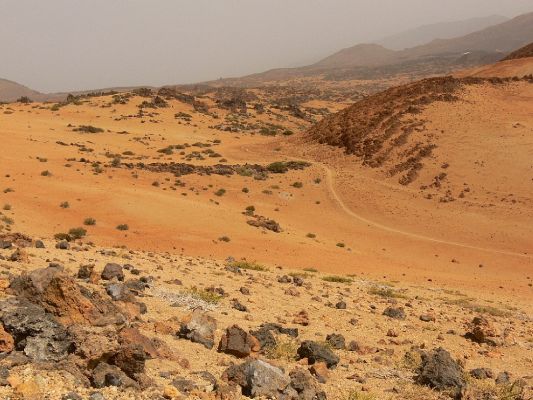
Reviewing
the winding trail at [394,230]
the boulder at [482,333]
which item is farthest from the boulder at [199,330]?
the winding trail at [394,230]

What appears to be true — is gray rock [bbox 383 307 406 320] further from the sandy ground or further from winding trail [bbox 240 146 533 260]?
winding trail [bbox 240 146 533 260]

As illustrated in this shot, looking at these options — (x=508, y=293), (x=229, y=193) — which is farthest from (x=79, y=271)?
(x=229, y=193)

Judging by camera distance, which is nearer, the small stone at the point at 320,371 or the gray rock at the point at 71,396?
the gray rock at the point at 71,396

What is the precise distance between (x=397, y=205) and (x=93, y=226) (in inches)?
712

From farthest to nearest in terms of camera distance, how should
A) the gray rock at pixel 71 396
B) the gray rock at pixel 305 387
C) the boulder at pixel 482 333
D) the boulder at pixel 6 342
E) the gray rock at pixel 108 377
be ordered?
the boulder at pixel 482 333, the gray rock at pixel 305 387, the boulder at pixel 6 342, the gray rock at pixel 108 377, the gray rock at pixel 71 396

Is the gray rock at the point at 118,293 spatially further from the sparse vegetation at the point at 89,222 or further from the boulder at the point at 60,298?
the sparse vegetation at the point at 89,222

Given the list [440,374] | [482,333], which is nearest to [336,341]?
[440,374]

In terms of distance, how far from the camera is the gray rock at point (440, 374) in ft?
22.0

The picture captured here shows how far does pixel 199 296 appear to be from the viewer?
990 cm

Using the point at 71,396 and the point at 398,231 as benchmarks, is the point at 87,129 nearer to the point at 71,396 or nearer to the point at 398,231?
the point at 398,231

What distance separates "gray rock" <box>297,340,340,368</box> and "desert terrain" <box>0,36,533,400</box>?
0.09ft

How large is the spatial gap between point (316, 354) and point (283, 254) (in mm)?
12887

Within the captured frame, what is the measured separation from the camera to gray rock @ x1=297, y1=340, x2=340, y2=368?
7180 millimetres

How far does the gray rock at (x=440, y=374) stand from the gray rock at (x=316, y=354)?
125 centimetres
